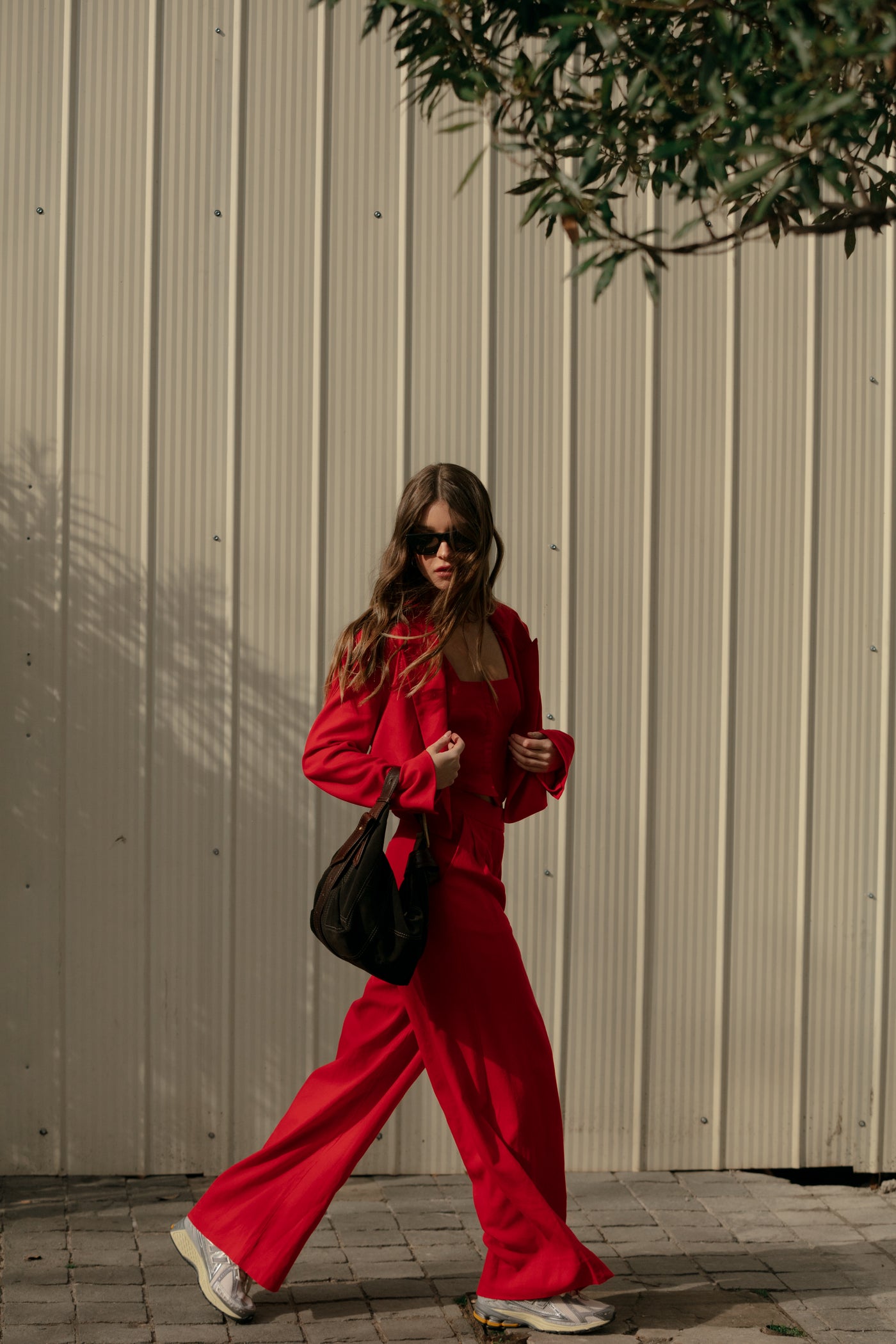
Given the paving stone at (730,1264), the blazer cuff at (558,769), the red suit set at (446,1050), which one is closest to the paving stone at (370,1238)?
the red suit set at (446,1050)

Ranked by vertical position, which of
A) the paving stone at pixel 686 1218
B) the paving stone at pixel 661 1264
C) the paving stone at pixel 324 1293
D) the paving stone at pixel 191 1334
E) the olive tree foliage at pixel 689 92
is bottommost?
the paving stone at pixel 686 1218

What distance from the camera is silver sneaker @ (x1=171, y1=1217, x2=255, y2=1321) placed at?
3.38 m

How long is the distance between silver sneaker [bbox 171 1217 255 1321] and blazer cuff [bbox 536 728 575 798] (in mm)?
1354

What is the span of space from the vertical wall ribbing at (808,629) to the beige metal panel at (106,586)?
A: 2.08m

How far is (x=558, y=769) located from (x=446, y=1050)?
719 mm

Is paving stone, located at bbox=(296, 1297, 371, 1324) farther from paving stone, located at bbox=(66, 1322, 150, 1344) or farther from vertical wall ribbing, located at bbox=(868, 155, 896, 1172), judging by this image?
vertical wall ribbing, located at bbox=(868, 155, 896, 1172)

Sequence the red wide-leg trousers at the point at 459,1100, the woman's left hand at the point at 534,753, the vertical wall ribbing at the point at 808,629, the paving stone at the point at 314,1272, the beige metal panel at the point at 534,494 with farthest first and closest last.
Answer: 1. the vertical wall ribbing at the point at 808,629
2. the beige metal panel at the point at 534,494
3. the paving stone at the point at 314,1272
4. the woman's left hand at the point at 534,753
5. the red wide-leg trousers at the point at 459,1100

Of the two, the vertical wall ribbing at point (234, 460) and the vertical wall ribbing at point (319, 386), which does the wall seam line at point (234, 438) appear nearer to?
the vertical wall ribbing at point (234, 460)

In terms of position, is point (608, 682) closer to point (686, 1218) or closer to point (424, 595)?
point (424, 595)

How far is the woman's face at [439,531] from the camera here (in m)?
3.36

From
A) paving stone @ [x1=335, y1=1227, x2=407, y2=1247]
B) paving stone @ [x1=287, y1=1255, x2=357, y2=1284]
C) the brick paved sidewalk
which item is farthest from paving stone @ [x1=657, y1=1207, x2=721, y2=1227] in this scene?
paving stone @ [x1=287, y1=1255, x2=357, y2=1284]

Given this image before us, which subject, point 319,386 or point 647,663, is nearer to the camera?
point 319,386

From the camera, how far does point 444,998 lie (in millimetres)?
3330

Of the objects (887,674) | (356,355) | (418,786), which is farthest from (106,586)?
(887,674)
